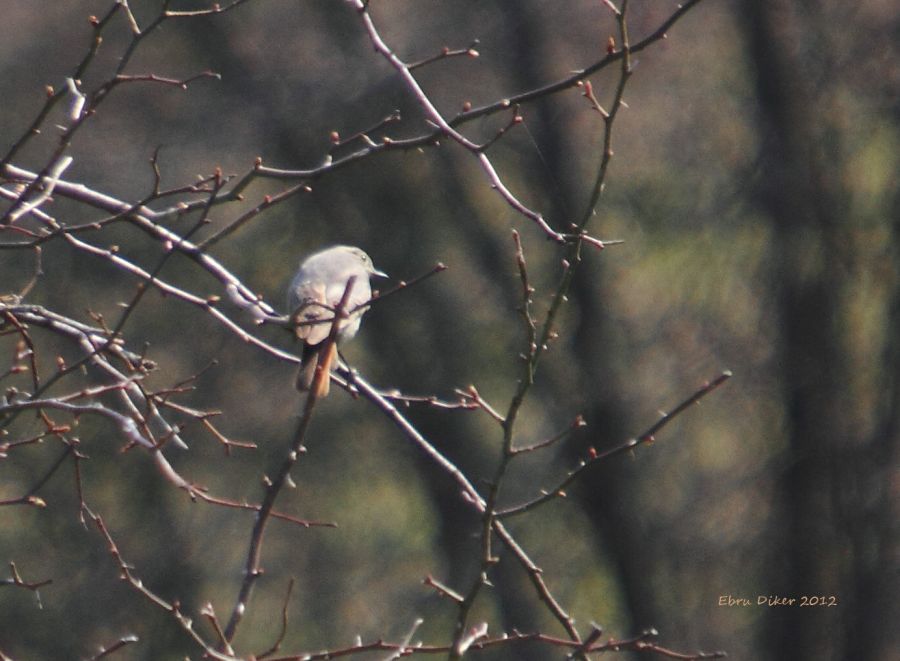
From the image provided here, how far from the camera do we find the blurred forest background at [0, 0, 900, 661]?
26.4 ft

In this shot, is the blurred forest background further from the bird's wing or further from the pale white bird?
the bird's wing

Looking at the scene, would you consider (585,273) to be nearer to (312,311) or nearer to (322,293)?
(322,293)

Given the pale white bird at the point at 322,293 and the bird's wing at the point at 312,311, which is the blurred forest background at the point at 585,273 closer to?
the pale white bird at the point at 322,293

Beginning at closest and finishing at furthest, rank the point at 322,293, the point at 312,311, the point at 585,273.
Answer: the point at 312,311 → the point at 322,293 → the point at 585,273

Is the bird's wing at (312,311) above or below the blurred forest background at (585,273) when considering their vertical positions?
below

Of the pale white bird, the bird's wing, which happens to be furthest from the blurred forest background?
the bird's wing

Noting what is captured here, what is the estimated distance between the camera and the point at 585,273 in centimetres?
811

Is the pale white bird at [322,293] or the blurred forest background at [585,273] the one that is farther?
the blurred forest background at [585,273]

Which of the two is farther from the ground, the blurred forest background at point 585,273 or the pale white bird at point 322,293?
the blurred forest background at point 585,273

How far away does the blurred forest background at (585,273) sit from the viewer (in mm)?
8047

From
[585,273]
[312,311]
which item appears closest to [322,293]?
[312,311]

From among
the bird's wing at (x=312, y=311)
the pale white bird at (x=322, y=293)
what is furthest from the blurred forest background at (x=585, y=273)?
the bird's wing at (x=312, y=311)

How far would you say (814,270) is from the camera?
8.12m

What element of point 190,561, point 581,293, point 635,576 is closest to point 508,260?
point 581,293
